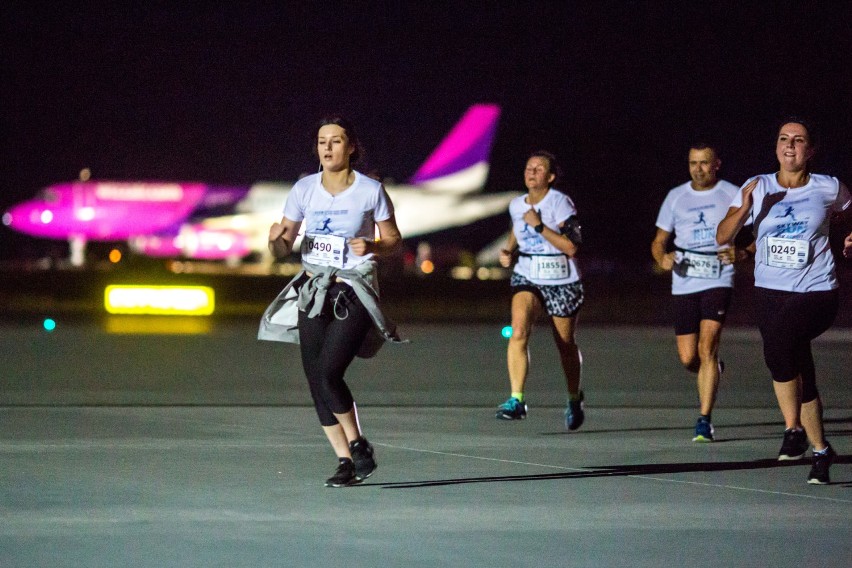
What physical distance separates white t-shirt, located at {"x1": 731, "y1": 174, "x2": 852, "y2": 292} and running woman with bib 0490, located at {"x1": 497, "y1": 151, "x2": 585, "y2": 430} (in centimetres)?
265

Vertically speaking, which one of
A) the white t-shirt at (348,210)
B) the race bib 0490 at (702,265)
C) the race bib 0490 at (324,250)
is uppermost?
the white t-shirt at (348,210)

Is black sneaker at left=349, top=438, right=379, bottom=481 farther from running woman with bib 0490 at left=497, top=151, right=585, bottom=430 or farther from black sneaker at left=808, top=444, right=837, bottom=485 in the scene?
running woman with bib 0490 at left=497, top=151, right=585, bottom=430

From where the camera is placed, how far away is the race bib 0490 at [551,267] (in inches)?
408

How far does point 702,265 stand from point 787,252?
2.01 meters

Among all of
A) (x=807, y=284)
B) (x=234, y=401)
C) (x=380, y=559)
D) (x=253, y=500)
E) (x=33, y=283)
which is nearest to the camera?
(x=380, y=559)

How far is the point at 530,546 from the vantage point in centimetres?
559

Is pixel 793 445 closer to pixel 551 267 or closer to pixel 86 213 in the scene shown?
pixel 551 267

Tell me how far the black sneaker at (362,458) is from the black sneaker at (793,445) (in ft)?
8.82

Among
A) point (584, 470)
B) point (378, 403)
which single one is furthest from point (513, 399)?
point (584, 470)

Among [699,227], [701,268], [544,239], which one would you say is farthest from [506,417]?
[699,227]

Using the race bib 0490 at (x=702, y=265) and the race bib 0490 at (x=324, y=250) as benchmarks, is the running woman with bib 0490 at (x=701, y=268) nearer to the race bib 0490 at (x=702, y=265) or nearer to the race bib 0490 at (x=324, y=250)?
the race bib 0490 at (x=702, y=265)

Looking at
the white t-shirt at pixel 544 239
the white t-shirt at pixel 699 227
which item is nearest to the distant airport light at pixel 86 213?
the white t-shirt at pixel 544 239

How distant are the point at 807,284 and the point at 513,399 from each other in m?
→ 3.43

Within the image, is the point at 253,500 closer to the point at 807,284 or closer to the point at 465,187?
the point at 807,284
